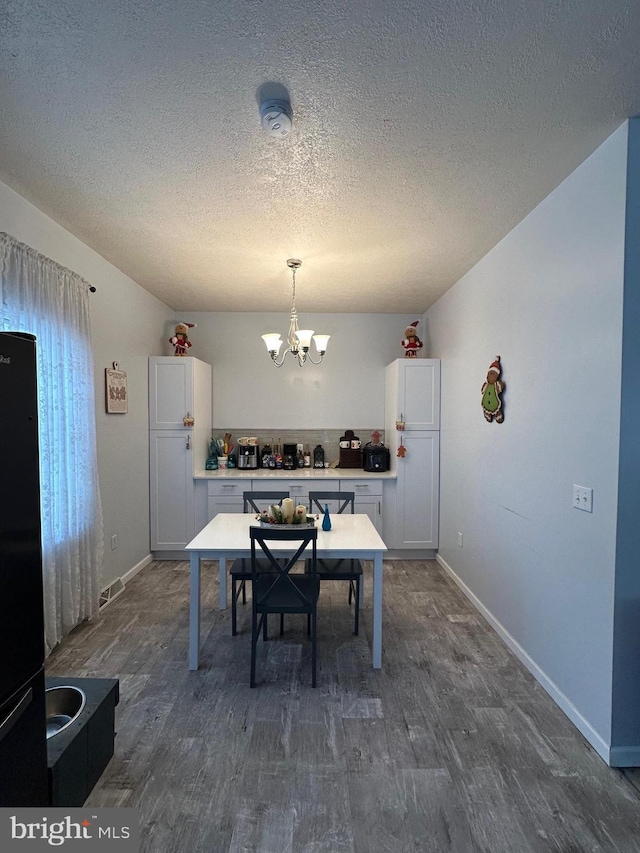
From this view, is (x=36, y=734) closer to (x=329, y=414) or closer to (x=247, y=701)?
(x=247, y=701)

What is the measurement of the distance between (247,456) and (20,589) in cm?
346

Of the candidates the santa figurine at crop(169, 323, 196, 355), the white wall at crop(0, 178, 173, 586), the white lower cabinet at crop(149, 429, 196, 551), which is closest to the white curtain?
the white wall at crop(0, 178, 173, 586)

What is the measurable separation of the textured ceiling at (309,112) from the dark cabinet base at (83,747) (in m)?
2.40

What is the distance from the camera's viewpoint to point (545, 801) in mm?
1554

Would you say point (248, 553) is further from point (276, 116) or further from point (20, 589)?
point (276, 116)

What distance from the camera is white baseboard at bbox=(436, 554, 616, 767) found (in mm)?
1711

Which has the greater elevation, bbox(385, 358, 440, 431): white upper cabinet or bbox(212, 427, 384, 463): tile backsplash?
bbox(385, 358, 440, 431): white upper cabinet

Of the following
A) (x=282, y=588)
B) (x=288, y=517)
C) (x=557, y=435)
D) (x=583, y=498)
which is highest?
(x=557, y=435)

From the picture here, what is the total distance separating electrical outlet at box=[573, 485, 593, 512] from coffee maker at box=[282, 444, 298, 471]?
303 centimetres

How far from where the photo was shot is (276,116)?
1.55 m

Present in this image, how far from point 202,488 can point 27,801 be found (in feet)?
10.1

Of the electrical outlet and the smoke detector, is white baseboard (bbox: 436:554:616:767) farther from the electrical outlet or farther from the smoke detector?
the smoke detector

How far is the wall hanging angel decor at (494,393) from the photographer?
2.74 m

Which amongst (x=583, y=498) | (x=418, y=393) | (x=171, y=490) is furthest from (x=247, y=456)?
(x=583, y=498)
